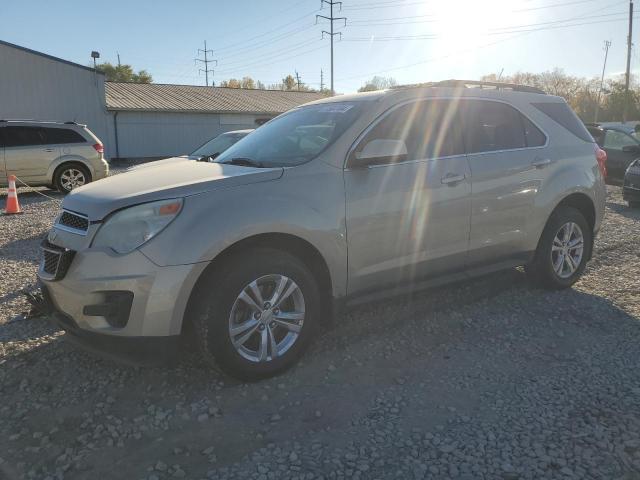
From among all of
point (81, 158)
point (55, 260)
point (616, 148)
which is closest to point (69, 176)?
point (81, 158)

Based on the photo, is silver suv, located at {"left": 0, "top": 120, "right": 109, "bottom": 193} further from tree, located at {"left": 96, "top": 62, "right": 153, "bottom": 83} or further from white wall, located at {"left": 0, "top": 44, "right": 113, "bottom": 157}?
tree, located at {"left": 96, "top": 62, "right": 153, "bottom": 83}

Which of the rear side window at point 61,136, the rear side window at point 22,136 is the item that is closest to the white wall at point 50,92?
the rear side window at point 22,136

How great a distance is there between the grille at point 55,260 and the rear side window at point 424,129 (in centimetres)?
209

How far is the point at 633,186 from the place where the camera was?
Result: 1010cm

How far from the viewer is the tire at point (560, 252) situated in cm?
493

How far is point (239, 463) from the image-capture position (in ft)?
8.61

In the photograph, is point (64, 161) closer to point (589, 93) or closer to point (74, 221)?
point (74, 221)

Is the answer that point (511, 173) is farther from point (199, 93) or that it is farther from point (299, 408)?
point (199, 93)

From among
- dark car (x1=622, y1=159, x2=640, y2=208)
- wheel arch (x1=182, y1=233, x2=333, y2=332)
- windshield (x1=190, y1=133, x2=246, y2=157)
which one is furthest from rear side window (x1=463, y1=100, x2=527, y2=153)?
dark car (x1=622, y1=159, x2=640, y2=208)

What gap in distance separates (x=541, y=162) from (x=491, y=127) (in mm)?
607

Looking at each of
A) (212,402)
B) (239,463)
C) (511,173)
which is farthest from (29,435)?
(511,173)

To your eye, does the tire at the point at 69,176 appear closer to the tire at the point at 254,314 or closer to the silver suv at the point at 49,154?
the silver suv at the point at 49,154

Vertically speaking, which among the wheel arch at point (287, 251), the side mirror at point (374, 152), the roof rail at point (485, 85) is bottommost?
the wheel arch at point (287, 251)

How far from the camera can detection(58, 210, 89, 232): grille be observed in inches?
127
